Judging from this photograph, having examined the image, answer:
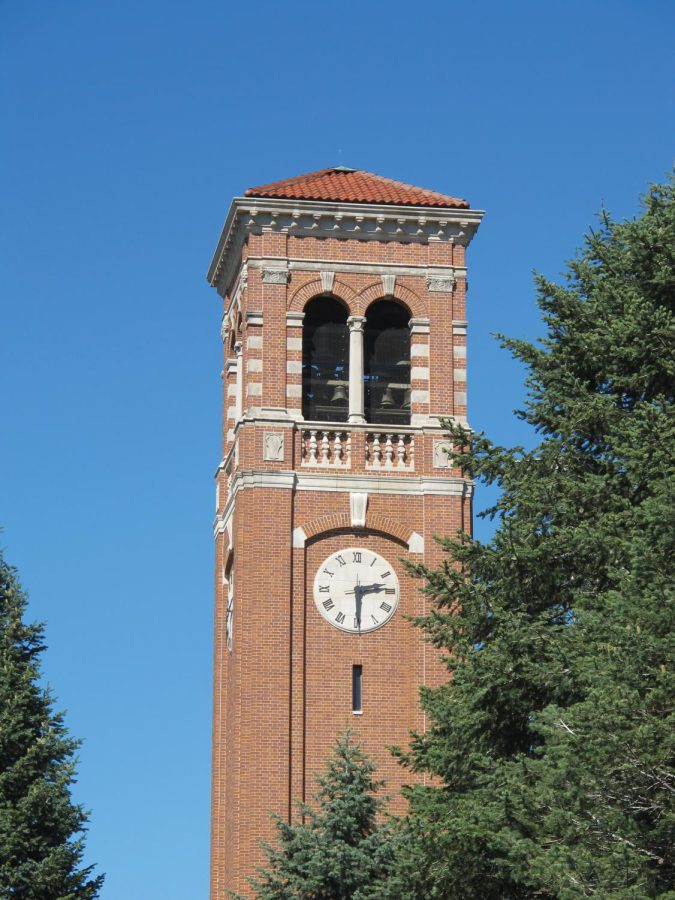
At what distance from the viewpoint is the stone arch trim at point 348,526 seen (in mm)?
47969

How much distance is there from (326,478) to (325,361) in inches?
123

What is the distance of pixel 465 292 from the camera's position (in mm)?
50438

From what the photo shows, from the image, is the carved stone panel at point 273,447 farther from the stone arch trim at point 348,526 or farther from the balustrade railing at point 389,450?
the balustrade railing at point 389,450

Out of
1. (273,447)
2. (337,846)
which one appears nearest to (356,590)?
(273,447)

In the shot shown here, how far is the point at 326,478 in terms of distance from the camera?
159 feet

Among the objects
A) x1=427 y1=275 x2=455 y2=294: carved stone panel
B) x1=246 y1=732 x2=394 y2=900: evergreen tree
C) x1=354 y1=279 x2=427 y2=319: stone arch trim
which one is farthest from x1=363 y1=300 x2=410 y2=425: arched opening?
x1=246 y1=732 x2=394 y2=900: evergreen tree

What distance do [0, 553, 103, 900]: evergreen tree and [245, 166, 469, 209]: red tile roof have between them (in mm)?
11834

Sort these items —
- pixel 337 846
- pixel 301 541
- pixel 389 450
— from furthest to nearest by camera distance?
pixel 389 450 < pixel 301 541 < pixel 337 846

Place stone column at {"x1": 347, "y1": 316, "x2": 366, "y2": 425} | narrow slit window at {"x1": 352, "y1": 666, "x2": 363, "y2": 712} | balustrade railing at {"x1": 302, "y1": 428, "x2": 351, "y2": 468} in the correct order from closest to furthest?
1. narrow slit window at {"x1": 352, "y1": 666, "x2": 363, "y2": 712}
2. balustrade railing at {"x1": 302, "y1": 428, "x2": 351, "y2": 468}
3. stone column at {"x1": 347, "y1": 316, "x2": 366, "y2": 425}

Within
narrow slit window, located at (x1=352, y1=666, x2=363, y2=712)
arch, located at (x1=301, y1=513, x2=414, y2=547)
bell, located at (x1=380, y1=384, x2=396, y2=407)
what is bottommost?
narrow slit window, located at (x1=352, y1=666, x2=363, y2=712)

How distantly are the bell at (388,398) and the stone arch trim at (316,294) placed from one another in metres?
1.84

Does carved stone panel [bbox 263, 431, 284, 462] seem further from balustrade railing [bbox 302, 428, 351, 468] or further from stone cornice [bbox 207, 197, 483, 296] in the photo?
stone cornice [bbox 207, 197, 483, 296]

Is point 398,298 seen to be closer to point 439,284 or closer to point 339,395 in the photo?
point 439,284

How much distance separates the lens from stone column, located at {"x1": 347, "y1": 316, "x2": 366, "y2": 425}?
4916 centimetres
